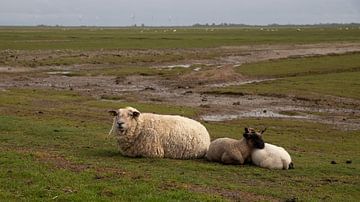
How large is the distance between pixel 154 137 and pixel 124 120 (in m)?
0.99

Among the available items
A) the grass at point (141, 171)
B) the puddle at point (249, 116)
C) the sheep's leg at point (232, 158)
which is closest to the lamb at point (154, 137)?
the grass at point (141, 171)

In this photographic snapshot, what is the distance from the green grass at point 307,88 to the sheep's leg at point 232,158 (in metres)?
20.1

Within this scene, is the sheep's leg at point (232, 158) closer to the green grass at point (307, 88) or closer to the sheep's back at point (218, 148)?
the sheep's back at point (218, 148)

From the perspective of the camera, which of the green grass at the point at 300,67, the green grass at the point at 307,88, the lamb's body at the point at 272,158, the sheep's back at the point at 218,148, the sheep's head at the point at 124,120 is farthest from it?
the green grass at the point at 300,67

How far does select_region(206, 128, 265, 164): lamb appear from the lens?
50.4 feet

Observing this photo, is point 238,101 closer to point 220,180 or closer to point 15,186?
point 220,180

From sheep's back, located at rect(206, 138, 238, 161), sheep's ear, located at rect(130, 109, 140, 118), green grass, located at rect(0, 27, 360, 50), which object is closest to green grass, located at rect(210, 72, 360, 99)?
sheep's back, located at rect(206, 138, 238, 161)

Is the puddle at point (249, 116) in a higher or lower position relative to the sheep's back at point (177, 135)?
lower

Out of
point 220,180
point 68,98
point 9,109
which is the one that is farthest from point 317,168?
point 68,98

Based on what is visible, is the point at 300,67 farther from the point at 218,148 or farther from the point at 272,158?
the point at 272,158

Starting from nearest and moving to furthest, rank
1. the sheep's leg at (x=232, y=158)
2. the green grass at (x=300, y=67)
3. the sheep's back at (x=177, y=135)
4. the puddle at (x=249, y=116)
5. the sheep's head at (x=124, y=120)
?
the sheep's leg at (x=232, y=158) → the sheep's head at (x=124, y=120) → the sheep's back at (x=177, y=135) → the puddle at (x=249, y=116) → the green grass at (x=300, y=67)

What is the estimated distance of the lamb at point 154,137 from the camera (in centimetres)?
1600

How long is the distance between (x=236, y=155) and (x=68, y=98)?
66.0ft

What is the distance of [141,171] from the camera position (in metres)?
13.4
